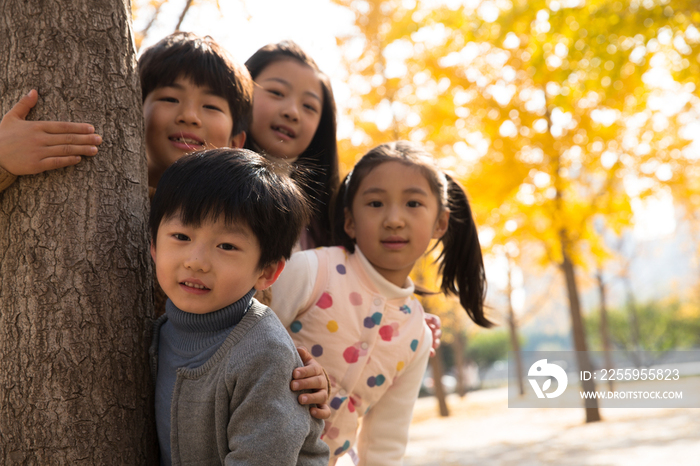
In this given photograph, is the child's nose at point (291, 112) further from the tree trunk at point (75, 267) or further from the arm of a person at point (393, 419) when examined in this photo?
the arm of a person at point (393, 419)

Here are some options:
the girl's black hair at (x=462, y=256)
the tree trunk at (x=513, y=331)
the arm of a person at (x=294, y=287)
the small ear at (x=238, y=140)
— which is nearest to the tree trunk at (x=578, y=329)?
the tree trunk at (x=513, y=331)

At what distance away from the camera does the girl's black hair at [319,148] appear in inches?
108

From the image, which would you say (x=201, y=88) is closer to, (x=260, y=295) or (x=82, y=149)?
(x=82, y=149)

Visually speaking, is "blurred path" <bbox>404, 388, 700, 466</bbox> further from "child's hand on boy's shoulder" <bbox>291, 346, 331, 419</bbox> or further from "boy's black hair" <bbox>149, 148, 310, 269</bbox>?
"boy's black hair" <bbox>149, 148, 310, 269</bbox>

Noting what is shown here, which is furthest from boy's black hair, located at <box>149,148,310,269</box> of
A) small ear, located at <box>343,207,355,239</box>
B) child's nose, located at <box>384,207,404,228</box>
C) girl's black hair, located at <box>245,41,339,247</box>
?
girl's black hair, located at <box>245,41,339,247</box>

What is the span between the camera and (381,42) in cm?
848

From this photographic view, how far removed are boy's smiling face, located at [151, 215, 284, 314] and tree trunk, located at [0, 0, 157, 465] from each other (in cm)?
20

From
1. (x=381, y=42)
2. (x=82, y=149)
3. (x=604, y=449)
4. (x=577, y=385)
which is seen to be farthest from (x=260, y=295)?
(x=577, y=385)

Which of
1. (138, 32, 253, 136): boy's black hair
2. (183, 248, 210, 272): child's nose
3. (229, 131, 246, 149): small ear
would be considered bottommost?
(183, 248, 210, 272): child's nose

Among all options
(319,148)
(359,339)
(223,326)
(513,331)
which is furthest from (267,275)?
(513,331)

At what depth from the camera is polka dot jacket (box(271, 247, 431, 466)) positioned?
2160 mm

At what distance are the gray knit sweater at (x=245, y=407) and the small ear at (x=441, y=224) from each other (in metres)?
1.31

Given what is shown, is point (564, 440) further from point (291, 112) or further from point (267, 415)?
point (267, 415)

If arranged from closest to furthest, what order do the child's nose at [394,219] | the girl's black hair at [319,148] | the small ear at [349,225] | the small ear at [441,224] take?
1. the child's nose at [394,219]
2. the small ear at [349,225]
3. the small ear at [441,224]
4. the girl's black hair at [319,148]
